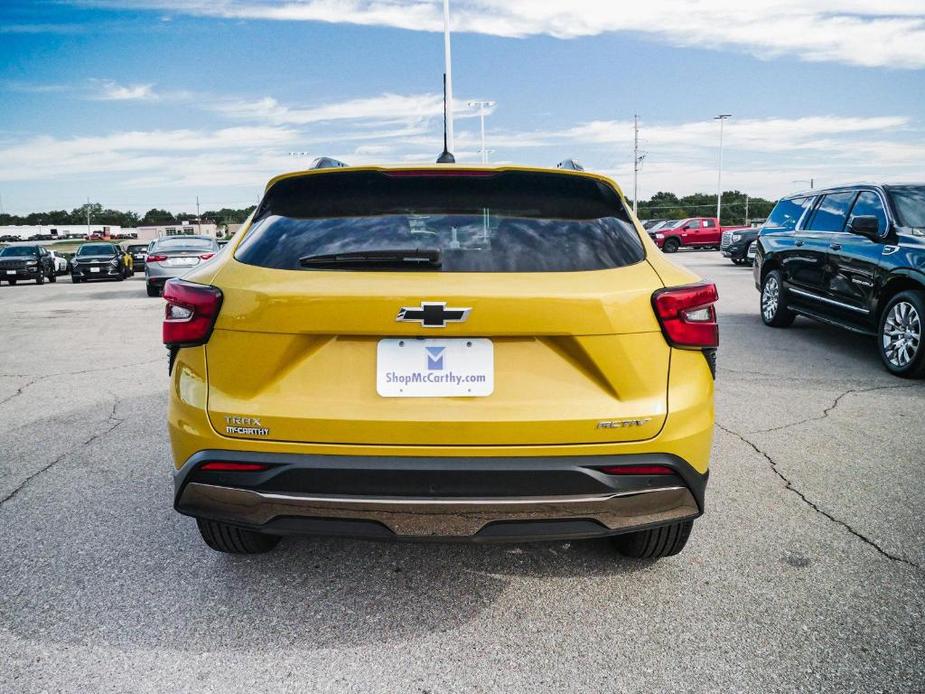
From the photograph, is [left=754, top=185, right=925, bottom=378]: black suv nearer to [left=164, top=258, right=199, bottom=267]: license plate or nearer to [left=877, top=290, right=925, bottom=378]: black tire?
[left=877, top=290, right=925, bottom=378]: black tire

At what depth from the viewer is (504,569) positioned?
119 inches

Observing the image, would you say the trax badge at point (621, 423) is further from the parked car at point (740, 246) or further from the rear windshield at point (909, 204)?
the parked car at point (740, 246)

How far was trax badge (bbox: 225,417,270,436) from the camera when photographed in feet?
7.73

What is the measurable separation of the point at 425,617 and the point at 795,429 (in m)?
3.56

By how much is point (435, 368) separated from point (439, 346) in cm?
7

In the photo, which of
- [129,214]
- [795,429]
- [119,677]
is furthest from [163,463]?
[129,214]

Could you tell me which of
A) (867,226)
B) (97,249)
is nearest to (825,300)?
(867,226)

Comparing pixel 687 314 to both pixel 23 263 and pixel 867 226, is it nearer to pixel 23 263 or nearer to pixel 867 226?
pixel 867 226

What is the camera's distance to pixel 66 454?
15.5 ft

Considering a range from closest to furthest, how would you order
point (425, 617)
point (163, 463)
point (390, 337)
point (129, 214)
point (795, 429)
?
point (390, 337) < point (425, 617) < point (163, 463) < point (795, 429) < point (129, 214)

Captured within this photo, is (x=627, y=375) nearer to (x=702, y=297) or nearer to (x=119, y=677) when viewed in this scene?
(x=702, y=297)

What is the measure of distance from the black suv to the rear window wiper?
585cm

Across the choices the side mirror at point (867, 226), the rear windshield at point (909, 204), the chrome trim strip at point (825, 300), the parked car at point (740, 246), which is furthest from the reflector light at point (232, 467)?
the parked car at point (740, 246)

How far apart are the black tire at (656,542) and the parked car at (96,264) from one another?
2842 centimetres
